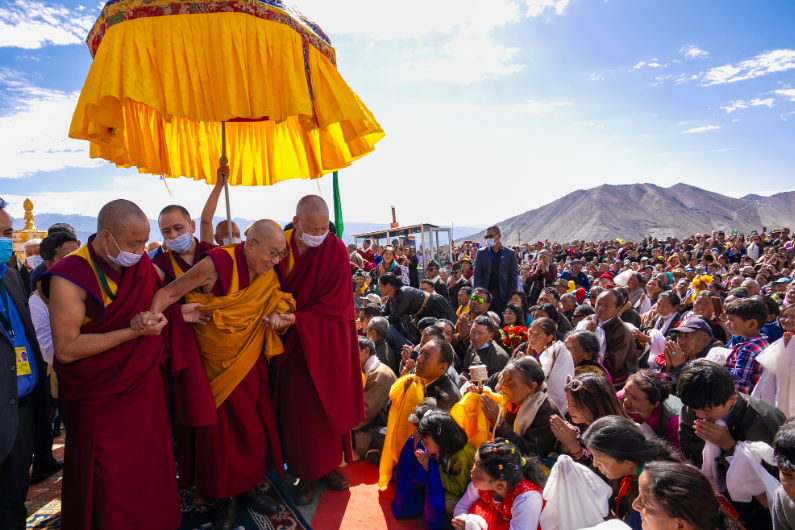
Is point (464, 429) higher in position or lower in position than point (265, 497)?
higher

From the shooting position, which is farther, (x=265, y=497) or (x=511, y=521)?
(x=265, y=497)

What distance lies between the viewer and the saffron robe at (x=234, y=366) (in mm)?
2898

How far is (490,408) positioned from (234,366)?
1818 millimetres

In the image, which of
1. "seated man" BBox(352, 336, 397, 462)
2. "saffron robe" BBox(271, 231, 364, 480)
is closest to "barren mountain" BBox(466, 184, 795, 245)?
"seated man" BBox(352, 336, 397, 462)

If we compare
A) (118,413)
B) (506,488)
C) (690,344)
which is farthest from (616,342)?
(118,413)

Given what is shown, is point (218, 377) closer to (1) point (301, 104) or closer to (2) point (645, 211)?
(1) point (301, 104)

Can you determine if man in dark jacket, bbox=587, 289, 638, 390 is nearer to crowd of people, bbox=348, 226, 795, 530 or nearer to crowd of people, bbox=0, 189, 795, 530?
crowd of people, bbox=348, 226, 795, 530

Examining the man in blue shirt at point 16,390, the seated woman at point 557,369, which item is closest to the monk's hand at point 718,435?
the seated woman at point 557,369

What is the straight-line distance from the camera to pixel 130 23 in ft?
8.39

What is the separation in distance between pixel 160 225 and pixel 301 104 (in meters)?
1.45

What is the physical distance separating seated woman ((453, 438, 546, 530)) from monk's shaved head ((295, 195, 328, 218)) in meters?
1.89

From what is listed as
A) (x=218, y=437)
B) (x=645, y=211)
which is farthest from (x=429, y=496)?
(x=645, y=211)

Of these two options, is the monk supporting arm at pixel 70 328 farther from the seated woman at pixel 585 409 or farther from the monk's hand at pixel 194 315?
the seated woman at pixel 585 409

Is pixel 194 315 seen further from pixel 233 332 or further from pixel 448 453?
pixel 448 453
